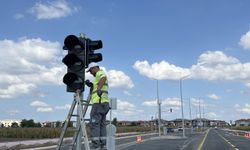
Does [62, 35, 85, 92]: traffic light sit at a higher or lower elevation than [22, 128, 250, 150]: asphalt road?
higher

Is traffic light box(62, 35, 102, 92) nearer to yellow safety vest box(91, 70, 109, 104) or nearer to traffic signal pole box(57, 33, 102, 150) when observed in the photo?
traffic signal pole box(57, 33, 102, 150)

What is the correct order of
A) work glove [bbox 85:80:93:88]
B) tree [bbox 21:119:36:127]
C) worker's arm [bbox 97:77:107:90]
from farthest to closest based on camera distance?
tree [bbox 21:119:36:127], work glove [bbox 85:80:93:88], worker's arm [bbox 97:77:107:90]

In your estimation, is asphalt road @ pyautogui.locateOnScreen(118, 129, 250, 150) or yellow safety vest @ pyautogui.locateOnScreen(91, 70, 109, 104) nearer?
yellow safety vest @ pyautogui.locateOnScreen(91, 70, 109, 104)

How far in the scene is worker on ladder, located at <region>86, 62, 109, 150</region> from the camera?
885cm

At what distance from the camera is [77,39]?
8.19 meters

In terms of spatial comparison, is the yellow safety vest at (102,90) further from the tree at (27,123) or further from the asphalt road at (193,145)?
the tree at (27,123)

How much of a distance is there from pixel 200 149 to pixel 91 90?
20.2 metres

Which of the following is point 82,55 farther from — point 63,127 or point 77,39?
point 63,127

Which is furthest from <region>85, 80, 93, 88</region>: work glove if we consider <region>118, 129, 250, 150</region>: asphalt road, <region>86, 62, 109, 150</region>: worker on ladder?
<region>118, 129, 250, 150</region>: asphalt road

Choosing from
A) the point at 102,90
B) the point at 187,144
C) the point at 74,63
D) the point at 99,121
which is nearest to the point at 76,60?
the point at 74,63

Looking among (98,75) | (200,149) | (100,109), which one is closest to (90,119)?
(100,109)

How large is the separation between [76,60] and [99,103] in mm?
1195

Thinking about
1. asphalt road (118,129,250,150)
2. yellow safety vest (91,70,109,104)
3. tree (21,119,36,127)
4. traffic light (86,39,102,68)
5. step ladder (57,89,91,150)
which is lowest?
asphalt road (118,129,250,150)

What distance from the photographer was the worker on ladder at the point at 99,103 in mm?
8852
